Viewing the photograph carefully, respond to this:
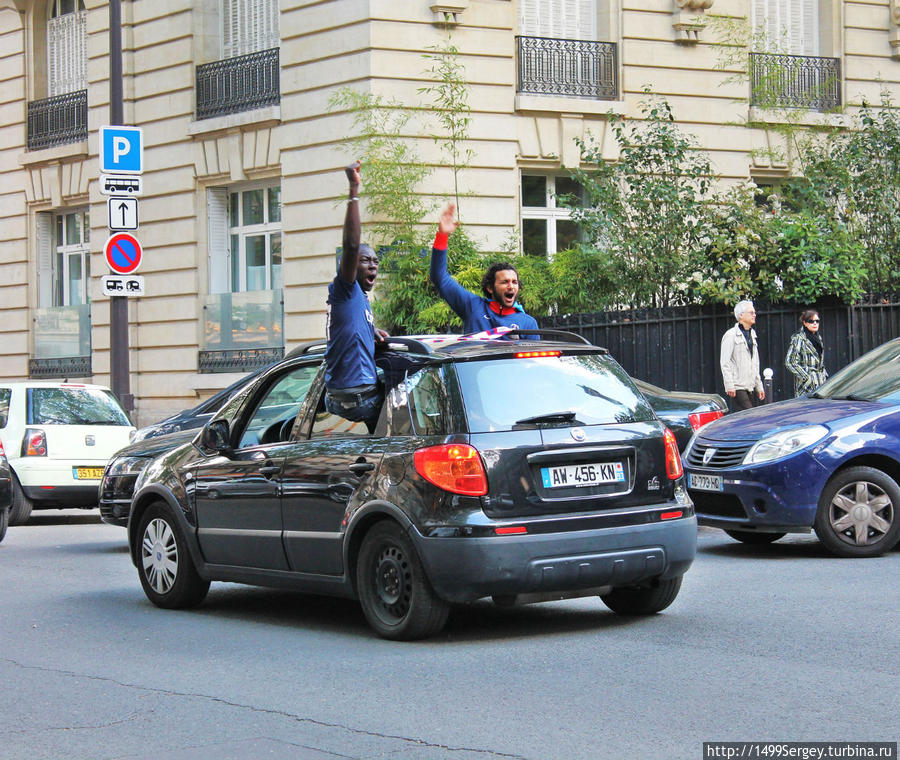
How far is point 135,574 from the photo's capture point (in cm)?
1074

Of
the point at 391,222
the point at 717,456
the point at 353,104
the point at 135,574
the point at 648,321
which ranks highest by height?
the point at 353,104

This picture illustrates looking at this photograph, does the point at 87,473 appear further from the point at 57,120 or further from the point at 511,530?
the point at 57,120

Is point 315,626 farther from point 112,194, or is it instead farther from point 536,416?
point 112,194

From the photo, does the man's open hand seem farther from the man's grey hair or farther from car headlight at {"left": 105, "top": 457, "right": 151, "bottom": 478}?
the man's grey hair

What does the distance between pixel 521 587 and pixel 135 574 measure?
182 inches

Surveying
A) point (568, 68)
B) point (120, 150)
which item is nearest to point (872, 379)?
point (120, 150)

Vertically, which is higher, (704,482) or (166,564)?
(704,482)

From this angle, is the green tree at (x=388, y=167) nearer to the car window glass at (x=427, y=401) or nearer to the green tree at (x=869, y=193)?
the green tree at (x=869, y=193)

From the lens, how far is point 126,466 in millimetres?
11867

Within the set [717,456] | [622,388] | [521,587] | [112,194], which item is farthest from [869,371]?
[112,194]

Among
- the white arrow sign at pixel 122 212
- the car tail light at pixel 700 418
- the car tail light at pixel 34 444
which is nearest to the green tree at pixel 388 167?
the white arrow sign at pixel 122 212

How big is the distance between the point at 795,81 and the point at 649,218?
677cm

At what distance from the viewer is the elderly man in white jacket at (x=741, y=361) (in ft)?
52.2

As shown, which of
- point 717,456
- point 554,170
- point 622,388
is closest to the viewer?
point 622,388
